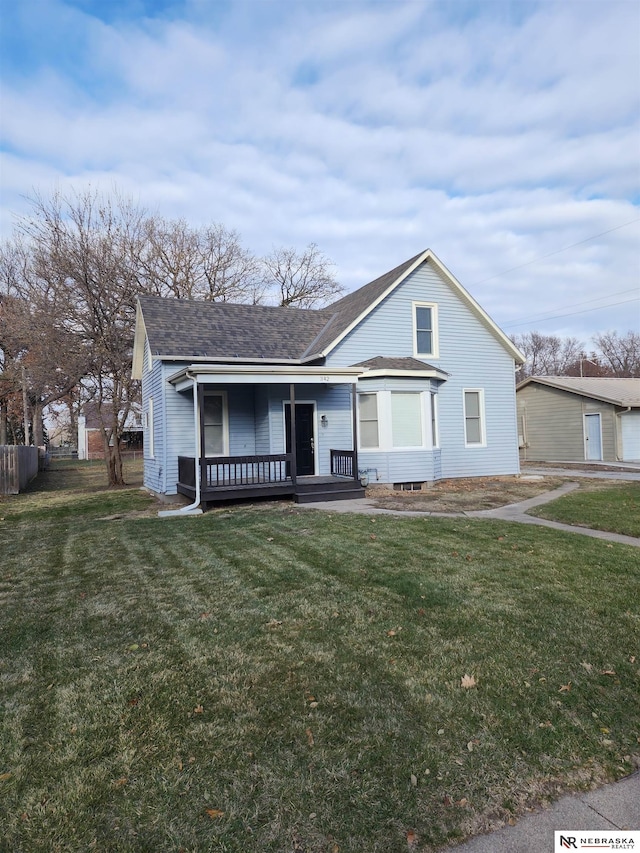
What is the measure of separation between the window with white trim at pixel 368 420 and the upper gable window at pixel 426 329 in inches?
110

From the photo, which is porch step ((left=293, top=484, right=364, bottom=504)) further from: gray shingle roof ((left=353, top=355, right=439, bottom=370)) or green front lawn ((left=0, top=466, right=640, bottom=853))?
green front lawn ((left=0, top=466, right=640, bottom=853))

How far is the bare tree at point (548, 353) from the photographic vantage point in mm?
62031

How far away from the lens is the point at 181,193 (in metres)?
21.7

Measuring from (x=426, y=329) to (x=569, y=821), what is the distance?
1475 cm

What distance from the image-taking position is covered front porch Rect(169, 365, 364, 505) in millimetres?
11688

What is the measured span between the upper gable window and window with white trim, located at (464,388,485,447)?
1885 millimetres

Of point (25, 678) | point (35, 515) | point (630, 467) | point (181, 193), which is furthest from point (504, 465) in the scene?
point (181, 193)

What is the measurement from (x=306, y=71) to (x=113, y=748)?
517 inches

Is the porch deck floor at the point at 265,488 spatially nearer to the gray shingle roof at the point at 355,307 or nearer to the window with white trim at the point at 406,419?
the window with white trim at the point at 406,419

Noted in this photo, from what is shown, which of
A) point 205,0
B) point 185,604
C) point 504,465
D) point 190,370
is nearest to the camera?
point 185,604

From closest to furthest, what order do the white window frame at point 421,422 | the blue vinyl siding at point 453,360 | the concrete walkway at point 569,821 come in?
the concrete walkway at point 569,821
the white window frame at point 421,422
the blue vinyl siding at point 453,360

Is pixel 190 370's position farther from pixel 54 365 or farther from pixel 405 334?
pixel 54 365

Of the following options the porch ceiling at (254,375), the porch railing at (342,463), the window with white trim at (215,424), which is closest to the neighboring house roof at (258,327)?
the window with white trim at (215,424)

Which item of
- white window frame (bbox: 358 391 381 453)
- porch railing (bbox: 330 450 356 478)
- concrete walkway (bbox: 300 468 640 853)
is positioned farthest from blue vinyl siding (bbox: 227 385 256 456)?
concrete walkway (bbox: 300 468 640 853)
